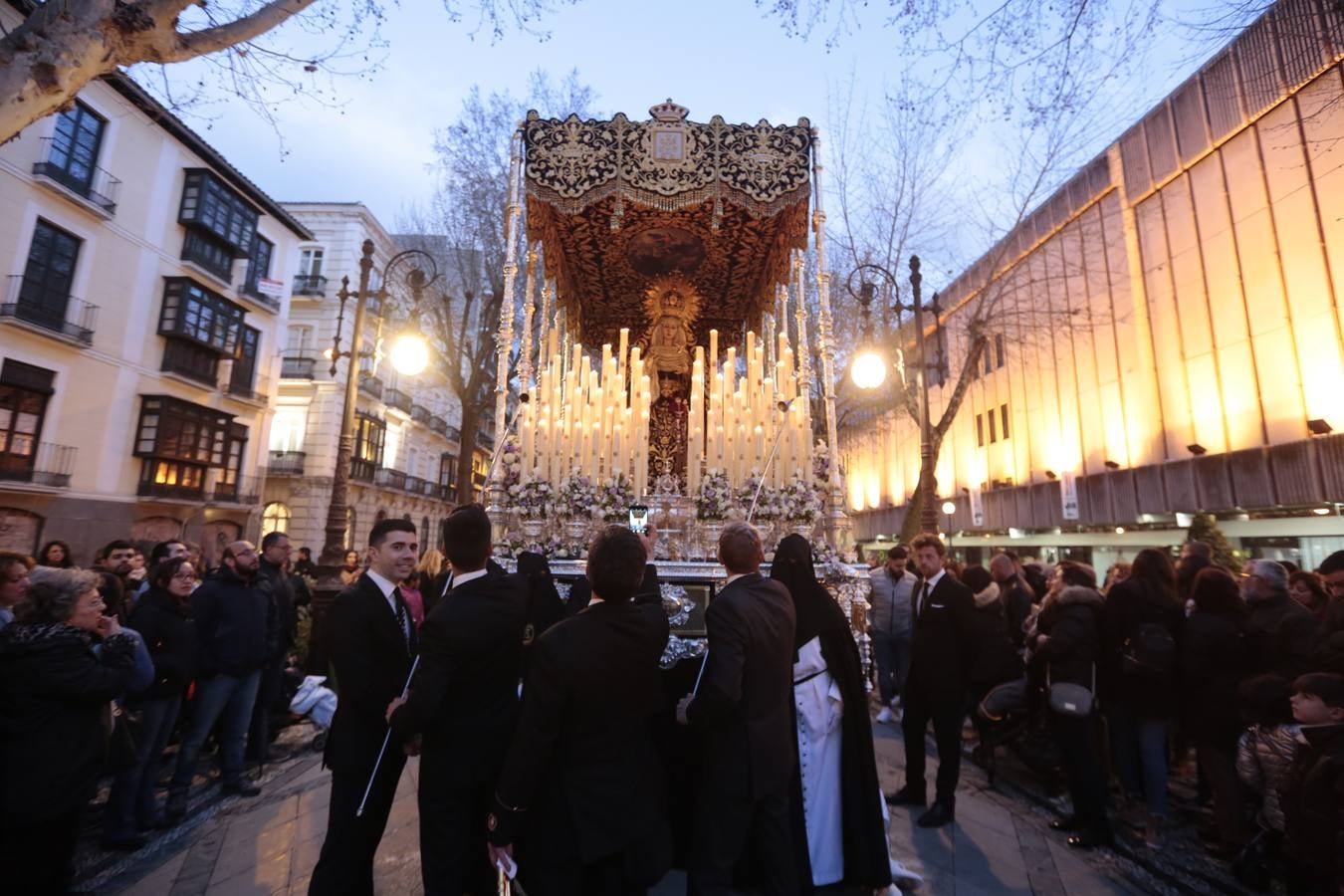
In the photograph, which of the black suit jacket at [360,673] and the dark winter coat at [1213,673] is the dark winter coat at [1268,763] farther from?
the black suit jacket at [360,673]

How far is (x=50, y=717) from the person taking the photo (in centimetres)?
289

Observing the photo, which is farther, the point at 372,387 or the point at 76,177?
the point at 372,387

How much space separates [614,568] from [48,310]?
2098cm

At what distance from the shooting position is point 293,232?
2492 centimetres

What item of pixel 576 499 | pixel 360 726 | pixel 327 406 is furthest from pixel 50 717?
pixel 327 406

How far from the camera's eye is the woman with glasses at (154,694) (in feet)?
13.6

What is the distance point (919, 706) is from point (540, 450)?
4.12m

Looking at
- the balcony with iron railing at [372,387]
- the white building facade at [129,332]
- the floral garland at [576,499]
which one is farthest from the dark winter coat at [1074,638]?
the balcony with iron railing at [372,387]

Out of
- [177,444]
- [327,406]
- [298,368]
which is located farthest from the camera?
[298,368]

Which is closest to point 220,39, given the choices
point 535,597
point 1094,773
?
point 535,597

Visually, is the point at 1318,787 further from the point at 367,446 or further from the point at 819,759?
the point at 367,446

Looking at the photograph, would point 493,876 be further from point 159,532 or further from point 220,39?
point 159,532

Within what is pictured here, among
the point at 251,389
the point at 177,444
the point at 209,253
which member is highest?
the point at 209,253

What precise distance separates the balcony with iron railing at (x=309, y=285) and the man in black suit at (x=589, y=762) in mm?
29190
